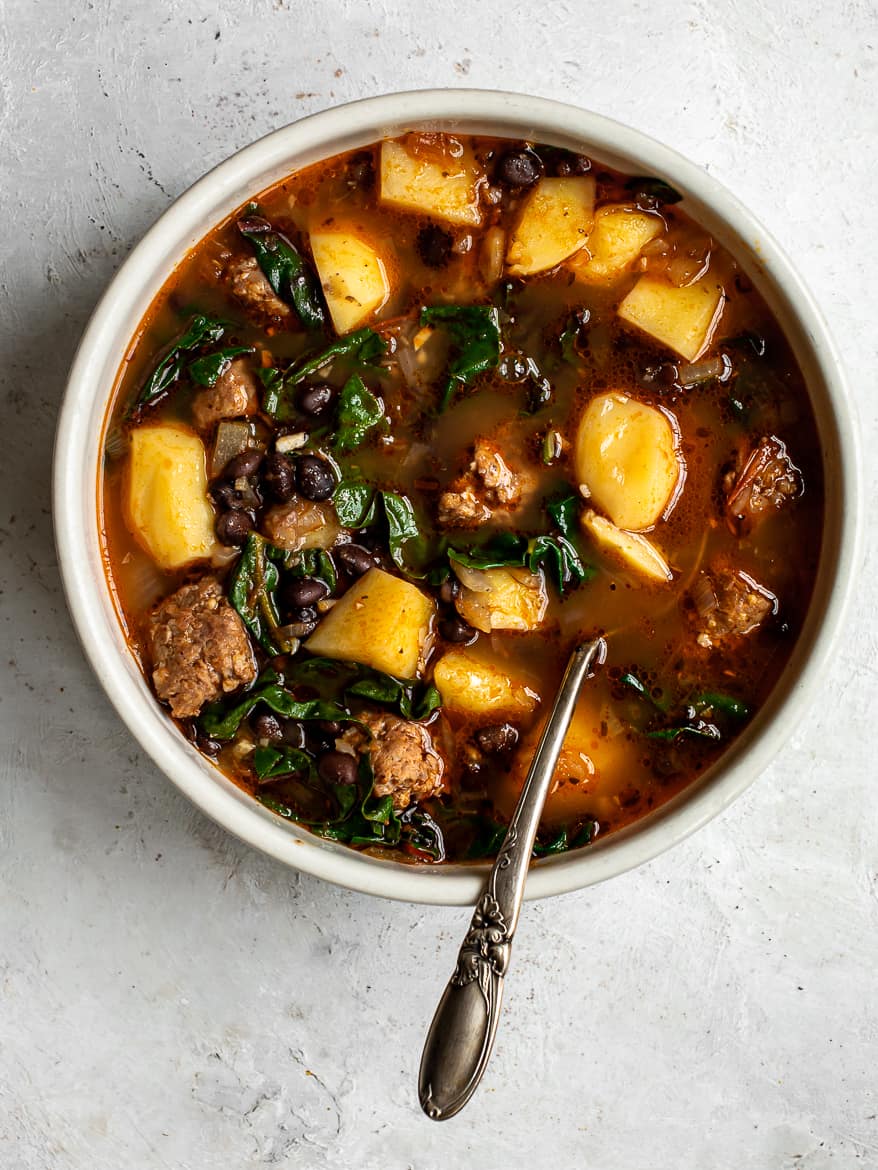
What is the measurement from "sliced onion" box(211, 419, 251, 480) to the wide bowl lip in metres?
0.32

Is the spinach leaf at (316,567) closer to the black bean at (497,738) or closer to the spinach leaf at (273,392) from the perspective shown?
the spinach leaf at (273,392)

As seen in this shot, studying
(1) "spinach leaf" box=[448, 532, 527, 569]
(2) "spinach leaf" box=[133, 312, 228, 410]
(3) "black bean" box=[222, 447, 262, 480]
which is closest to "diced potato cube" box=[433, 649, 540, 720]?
(1) "spinach leaf" box=[448, 532, 527, 569]

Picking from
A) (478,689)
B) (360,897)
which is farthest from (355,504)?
(360,897)

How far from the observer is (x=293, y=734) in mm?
2908

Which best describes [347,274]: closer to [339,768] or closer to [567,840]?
[339,768]

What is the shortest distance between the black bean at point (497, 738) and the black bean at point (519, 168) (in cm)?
150

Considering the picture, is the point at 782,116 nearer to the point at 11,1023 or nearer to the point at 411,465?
the point at 411,465

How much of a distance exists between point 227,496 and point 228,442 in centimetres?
16

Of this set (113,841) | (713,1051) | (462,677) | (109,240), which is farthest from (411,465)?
(713,1051)

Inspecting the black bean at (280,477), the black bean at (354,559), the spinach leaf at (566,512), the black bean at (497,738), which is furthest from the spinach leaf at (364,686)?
the spinach leaf at (566,512)

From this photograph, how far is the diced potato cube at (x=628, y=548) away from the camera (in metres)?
2.88

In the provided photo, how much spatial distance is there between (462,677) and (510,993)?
3.75 feet

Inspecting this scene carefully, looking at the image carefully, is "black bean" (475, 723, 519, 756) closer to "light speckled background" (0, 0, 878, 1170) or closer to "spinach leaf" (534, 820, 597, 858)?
"spinach leaf" (534, 820, 597, 858)

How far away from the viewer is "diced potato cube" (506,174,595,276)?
2822 millimetres
